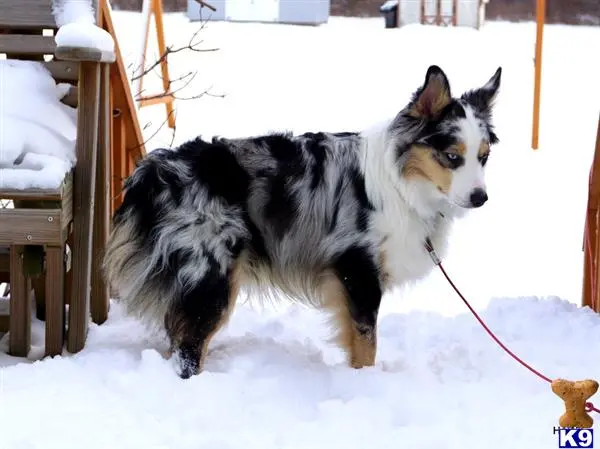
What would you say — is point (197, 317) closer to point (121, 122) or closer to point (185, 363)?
point (185, 363)

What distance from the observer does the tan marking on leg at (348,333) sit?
3.44 m

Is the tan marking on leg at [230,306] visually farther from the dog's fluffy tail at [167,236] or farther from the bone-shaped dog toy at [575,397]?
the bone-shaped dog toy at [575,397]

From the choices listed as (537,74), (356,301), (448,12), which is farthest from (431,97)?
(448,12)

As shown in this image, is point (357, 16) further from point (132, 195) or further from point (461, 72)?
point (132, 195)

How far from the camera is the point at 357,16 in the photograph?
1777 cm

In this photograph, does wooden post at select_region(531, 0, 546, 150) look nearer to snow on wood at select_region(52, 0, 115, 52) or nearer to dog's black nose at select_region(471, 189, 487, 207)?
dog's black nose at select_region(471, 189, 487, 207)

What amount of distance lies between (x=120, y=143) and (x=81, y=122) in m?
1.13

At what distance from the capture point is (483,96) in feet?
11.4

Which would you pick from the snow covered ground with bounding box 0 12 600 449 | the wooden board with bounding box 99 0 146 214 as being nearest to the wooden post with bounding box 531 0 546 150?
the snow covered ground with bounding box 0 12 600 449

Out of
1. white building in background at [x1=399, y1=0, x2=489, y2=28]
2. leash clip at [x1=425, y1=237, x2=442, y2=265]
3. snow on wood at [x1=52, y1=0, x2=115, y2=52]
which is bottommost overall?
leash clip at [x1=425, y1=237, x2=442, y2=265]

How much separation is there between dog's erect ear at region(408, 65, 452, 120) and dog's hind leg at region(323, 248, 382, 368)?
60 centimetres

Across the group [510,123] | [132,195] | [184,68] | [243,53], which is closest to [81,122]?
[132,195]

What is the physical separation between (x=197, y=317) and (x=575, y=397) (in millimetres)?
1451

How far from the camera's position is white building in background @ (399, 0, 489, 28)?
1738 cm
